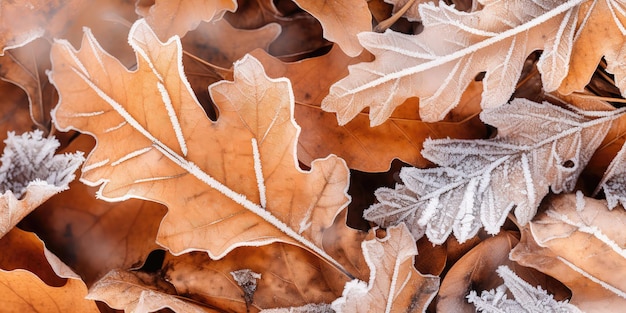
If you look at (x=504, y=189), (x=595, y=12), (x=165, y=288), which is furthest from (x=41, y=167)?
(x=595, y=12)

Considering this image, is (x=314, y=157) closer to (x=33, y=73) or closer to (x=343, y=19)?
(x=343, y=19)

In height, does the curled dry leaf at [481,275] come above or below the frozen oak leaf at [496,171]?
below

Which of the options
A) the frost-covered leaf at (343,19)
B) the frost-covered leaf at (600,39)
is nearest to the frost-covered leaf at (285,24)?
the frost-covered leaf at (343,19)

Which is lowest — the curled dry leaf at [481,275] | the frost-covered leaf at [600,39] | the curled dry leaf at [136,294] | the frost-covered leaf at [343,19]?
the curled dry leaf at [136,294]

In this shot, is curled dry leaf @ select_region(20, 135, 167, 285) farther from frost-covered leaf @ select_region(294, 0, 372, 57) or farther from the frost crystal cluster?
frost-covered leaf @ select_region(294, 0, 372, 57)

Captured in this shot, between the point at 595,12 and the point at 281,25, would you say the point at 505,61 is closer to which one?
the point at 595,12

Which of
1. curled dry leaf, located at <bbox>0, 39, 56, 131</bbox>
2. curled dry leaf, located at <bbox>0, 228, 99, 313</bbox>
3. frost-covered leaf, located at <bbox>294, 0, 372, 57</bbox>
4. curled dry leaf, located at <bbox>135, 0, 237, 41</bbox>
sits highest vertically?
frost-covered leaf, located at <bbox>294, 0, 372, 57</bbox>

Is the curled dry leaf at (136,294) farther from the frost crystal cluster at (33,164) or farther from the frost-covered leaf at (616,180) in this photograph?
the frost-covered leaf at (616,180)

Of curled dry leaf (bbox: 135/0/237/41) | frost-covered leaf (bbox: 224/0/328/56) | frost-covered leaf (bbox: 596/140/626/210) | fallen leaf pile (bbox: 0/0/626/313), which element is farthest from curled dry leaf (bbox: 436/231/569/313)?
curled dry leaf (bbox: 135/0/237/41)
